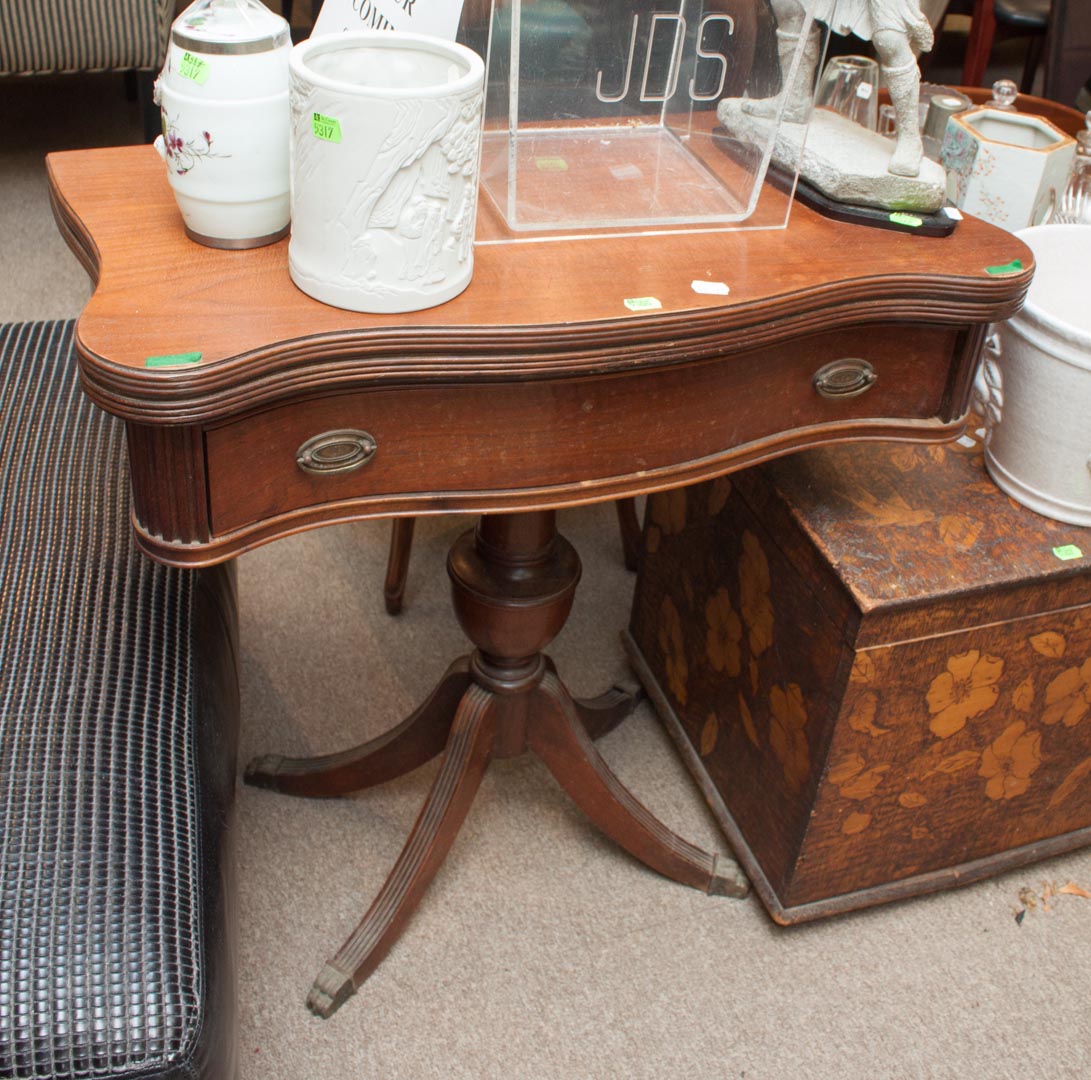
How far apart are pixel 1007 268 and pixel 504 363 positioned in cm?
41

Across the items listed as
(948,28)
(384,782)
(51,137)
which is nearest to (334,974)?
(384,782)

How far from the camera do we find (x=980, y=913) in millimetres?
1345

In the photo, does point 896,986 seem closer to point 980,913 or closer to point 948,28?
point 980,913

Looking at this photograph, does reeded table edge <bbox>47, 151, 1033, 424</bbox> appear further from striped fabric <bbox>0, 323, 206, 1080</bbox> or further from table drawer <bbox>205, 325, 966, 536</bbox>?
striped fabric <bbox>0, 323, 206, 1080</bbox>

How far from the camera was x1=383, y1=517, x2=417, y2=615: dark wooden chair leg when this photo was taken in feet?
5.18

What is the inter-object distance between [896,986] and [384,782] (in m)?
0.60

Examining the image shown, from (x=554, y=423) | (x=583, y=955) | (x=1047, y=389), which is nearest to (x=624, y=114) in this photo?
(x=554, y=423)

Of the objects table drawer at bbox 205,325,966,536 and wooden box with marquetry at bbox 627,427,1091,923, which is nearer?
table drawer at bbox 205,325,966,536

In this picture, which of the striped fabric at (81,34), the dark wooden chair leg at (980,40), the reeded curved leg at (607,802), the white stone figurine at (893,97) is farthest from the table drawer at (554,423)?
the dark wooden chair leg at (980,40)

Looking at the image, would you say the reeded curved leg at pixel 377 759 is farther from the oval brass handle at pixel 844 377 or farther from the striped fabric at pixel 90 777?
the oval brass handle at pixel 844 377

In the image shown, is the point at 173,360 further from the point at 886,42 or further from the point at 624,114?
the point at 886,42

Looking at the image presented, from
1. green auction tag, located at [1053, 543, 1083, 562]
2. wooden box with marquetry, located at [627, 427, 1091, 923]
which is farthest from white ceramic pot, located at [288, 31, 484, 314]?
green auction tag, located at [1053, 543, 1083, 562]

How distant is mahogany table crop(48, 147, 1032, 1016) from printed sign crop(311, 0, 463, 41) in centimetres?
14

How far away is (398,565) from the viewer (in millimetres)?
1612
